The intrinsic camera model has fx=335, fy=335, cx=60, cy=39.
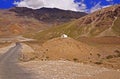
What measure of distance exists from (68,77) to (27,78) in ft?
8.85

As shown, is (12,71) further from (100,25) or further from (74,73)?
(100,25)

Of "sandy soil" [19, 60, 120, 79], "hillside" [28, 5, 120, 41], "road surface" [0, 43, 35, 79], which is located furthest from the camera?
"hillside" [28, 5, 120, 41]

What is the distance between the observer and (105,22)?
6914 inches

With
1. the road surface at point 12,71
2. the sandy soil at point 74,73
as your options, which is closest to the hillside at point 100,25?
the road surface at point 12,71

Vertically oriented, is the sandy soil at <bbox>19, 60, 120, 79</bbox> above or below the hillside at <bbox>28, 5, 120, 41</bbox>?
below

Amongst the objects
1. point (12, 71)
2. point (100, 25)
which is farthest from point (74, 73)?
point (100, 25)

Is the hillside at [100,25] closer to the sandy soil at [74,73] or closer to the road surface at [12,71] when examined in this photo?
the road surface at [12,71]

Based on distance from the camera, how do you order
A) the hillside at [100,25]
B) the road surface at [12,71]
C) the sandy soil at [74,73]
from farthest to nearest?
the hillside at [100,25]
the road surface at [12,71]
the sandy soil at [74,73]

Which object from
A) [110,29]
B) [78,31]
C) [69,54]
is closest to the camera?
[69,54]

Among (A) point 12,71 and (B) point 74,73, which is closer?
(B) point 74,73

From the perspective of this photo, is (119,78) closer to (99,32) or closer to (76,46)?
(76,46)

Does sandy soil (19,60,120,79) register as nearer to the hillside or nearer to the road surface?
the road surface

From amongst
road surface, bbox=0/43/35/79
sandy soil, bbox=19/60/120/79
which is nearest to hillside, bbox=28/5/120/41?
road surface, bbox=0/43/35/79

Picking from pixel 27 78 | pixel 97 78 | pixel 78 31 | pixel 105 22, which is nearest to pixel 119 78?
pixel 97 78
